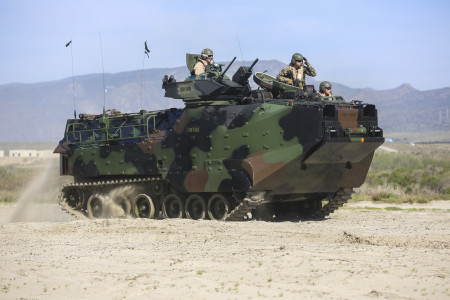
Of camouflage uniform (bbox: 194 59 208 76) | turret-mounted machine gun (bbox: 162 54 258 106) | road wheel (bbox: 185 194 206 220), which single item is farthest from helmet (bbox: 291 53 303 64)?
road wheel (bbox: 185 194 206 220)

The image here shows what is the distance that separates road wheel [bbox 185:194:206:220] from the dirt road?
4.19 ft

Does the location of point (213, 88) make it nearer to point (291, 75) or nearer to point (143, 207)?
point (291, 75)

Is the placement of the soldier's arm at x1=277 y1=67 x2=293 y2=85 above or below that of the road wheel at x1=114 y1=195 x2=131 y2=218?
above

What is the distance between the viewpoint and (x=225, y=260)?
12359mm

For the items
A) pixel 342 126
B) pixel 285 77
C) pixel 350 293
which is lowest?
pixel 350 293

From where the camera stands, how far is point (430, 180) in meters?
31.4

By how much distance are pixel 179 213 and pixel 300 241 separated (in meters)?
5.63

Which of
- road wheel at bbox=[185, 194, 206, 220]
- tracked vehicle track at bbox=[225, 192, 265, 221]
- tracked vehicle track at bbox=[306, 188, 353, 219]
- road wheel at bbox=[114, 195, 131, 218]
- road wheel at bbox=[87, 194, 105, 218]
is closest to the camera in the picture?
tracked vehicle track at bbox=[225, 192, 265, 221]

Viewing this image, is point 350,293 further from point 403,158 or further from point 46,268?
point 403,158

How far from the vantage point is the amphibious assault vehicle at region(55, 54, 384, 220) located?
1750cm

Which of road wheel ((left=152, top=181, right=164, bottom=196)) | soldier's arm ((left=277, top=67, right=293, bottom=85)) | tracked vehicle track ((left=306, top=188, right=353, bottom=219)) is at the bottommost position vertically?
tracked vehicle track ((left=306, top=188, right=353, bottom=219))

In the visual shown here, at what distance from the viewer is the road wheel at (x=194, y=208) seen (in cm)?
1930

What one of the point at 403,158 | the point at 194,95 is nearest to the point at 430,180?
the point at 194,95

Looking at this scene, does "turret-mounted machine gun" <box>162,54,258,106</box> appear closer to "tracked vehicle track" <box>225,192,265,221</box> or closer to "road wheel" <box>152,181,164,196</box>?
"road wheel" <box>152,181,164,196</box>
